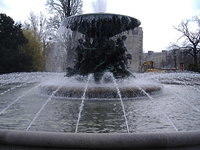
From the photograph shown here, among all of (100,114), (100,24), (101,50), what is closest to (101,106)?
(100,114)

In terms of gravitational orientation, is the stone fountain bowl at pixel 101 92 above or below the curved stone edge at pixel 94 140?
below

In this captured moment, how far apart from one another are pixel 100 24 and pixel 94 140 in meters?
10.2

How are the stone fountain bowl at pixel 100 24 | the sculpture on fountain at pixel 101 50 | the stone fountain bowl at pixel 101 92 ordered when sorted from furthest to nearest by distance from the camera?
the sculpture on fountain at pixel 101 50, the stone fountain bowl at pixel 100 24, the stone fountain bowl at pixel 101 92

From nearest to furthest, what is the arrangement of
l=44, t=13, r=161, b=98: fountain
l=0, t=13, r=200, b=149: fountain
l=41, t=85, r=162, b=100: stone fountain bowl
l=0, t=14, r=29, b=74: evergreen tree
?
l=0, t=13, r=200, b=149: fountain → l=41, t=85, r=162, b=100: stone fountain bowl → l=44, t=13, r=161, b=98: fountain → l=0, t=14, r=29, b=74: evergreen tree

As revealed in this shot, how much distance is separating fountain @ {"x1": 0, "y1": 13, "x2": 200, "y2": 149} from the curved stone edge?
0.01 m

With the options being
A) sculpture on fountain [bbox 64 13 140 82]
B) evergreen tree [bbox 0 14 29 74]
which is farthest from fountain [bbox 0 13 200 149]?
evergreen tree [bbox 0 14 29 74]

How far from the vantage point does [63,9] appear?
4162 cm

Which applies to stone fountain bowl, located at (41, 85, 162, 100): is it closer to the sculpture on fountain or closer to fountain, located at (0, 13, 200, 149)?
fountain, located at (0, 13, 200, 149)

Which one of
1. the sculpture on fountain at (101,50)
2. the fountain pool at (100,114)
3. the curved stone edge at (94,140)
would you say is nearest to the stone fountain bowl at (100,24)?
the sculpture on fountain at (101,50)

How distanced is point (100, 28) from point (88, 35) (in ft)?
2.63

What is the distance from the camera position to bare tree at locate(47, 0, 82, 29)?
41094 millimetres

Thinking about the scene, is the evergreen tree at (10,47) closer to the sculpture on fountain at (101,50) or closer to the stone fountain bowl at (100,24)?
the stone fountain bowl at (100,24)

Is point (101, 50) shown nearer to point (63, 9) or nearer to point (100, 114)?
point (100, 114)

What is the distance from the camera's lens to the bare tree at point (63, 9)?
41094 mm
